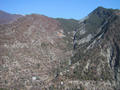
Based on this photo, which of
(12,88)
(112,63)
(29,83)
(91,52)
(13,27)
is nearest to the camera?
(12,88)

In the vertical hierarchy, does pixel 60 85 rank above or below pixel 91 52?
below

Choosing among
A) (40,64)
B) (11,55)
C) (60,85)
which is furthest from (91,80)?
(11,55)

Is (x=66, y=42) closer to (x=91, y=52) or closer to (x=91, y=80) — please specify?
(x=91, y=52)

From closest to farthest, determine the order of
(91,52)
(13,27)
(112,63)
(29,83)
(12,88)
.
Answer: (12,88) → (29,83) → (112,63) → (91,52) → (13,27)

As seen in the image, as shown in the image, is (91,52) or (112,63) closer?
(112,63)

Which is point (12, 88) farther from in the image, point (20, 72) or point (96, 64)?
point (96, 64)

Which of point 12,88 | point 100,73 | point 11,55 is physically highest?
point 11,55
